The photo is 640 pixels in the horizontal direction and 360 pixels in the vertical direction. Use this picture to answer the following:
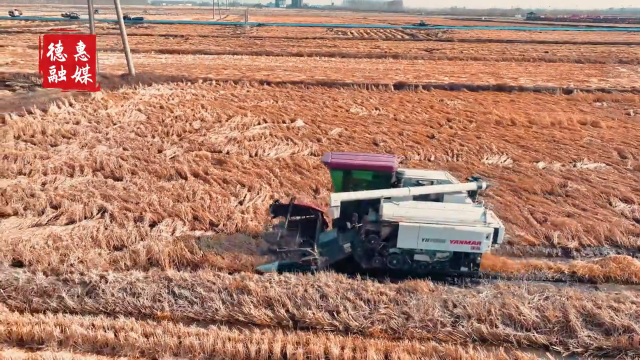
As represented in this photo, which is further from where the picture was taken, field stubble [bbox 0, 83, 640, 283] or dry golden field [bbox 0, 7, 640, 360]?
field stubble [bbox 0, 83, 640, 283]

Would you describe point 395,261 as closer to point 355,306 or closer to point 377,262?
point 377,262

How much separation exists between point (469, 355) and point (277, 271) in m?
2.91

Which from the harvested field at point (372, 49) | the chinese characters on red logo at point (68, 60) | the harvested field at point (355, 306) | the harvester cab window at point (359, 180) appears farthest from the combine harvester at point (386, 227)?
the harvested field at point (372, 49)

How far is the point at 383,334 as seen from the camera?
5.57 metres

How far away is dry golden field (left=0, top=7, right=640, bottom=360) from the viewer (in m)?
5.48

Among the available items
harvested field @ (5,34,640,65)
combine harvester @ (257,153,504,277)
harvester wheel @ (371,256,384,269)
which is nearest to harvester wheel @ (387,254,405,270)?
combine harvester @ (257,153,504,277)

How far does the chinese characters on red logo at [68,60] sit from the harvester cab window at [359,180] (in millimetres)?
9939

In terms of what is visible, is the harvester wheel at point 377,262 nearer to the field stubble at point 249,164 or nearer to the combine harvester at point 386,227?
the combine harvester at point 386,227

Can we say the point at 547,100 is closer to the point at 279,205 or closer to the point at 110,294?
the point at 279,205

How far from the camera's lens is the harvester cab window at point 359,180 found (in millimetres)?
7316

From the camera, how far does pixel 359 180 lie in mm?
7395

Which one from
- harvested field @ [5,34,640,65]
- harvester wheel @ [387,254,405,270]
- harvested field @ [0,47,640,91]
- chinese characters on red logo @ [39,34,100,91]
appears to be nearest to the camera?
harvester wheel @ [387,254,405,270]

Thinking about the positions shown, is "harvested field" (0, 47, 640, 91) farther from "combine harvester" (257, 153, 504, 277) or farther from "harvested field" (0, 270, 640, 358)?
"harvested field" (0, 270, 640, 358)

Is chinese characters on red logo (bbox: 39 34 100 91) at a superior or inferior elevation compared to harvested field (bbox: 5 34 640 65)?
inferior
